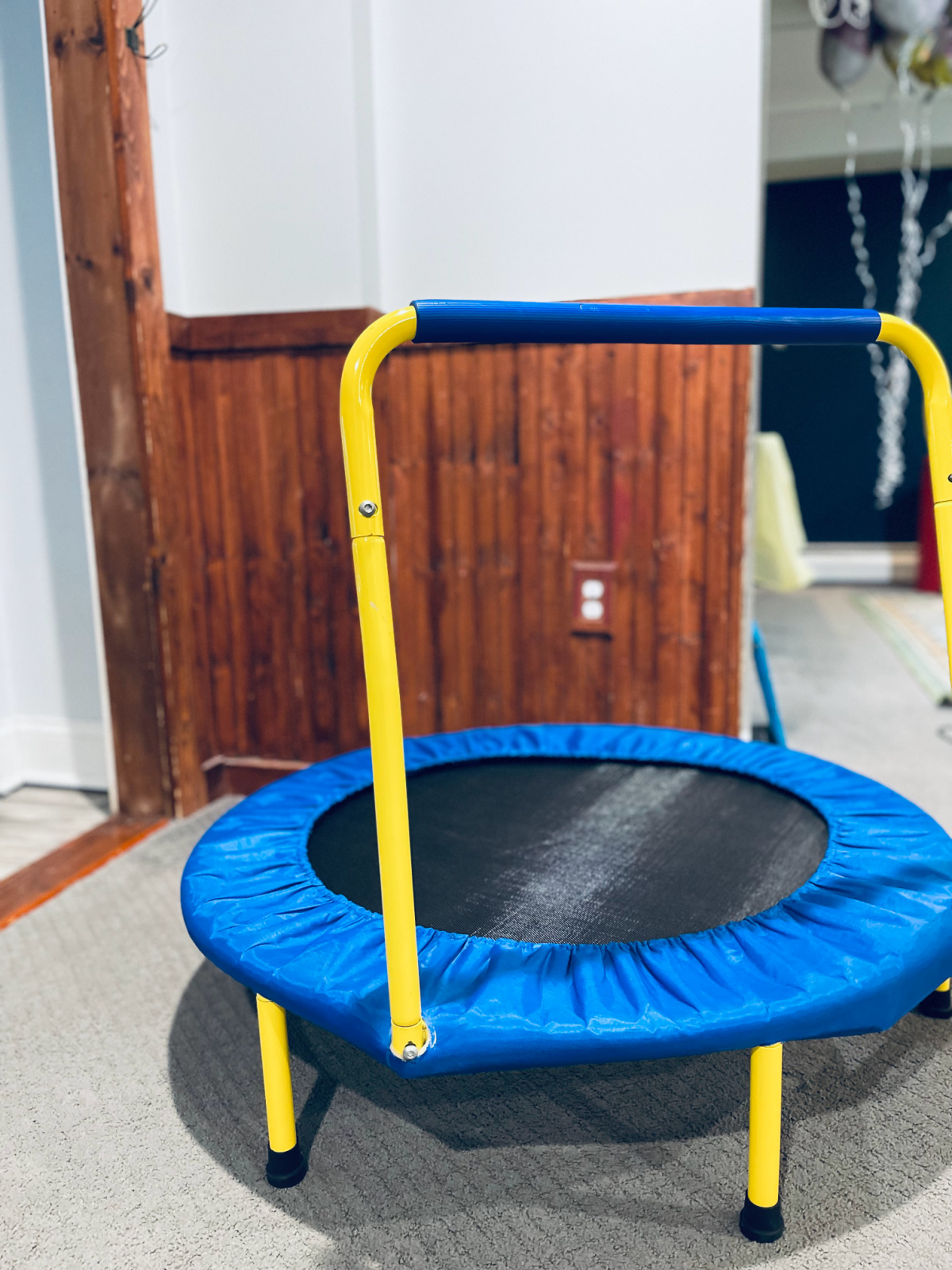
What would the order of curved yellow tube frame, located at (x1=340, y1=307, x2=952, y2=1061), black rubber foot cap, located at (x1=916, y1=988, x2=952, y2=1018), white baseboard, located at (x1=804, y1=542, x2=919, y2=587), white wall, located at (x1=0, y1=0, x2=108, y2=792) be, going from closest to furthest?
curved yellow tube frame, located at (x1=340, y1=307, x2=952, y2=1061) → black rubber foot cap, located at (x1=916, y1=988, x2=952, y2=1018) → white wall, located at (x1=0, y1=0, x2=108, y2=792) → white baseboard, located at (x1=804, y1=542, x2=919, y2=587)

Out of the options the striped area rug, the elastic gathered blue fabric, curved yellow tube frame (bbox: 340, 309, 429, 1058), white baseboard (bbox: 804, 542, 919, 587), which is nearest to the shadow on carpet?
the elastic gathered blue fabric

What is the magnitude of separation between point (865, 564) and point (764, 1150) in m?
4.95

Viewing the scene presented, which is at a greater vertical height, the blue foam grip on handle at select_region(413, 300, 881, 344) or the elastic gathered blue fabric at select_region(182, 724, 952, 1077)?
the blue foam grip on handle at select_region(413, 300, 881, 344)

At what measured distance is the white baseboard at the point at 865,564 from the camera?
5352mm

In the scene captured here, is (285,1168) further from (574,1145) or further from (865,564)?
(865,564)

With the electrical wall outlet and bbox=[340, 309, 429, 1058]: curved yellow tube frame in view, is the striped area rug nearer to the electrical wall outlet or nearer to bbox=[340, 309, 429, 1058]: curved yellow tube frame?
the electrical wall outlet

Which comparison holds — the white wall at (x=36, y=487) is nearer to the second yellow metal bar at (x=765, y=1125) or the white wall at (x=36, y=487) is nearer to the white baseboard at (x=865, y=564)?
the second yellow metal bar at (x=765, y=1125)

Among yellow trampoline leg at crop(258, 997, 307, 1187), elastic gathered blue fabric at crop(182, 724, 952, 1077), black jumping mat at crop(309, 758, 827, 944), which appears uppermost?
elastic gathered blue fabric at crop(182, 724, 952, 1077)

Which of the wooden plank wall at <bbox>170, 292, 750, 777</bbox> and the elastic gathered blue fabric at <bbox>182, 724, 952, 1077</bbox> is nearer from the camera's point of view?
the elastic gathered blue fabric at <bbox>182, 724, 952, 1077</bbox>

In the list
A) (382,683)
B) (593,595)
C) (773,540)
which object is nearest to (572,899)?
(382,683)

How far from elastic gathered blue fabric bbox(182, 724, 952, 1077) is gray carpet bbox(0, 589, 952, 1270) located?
239mm

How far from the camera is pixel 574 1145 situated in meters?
1.11

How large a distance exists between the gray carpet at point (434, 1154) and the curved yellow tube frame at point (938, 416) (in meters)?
0.59

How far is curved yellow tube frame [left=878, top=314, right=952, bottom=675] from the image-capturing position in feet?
3.26
